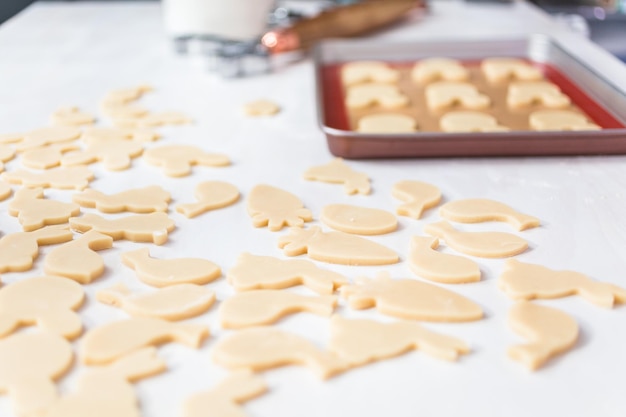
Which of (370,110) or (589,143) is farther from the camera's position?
(370,110)

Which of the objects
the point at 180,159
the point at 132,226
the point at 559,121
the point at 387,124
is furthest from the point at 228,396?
the point at 559,121

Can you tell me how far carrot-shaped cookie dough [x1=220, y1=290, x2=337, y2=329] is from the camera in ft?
2.10

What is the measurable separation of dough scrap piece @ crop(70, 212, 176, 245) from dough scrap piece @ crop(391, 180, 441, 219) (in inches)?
10.7

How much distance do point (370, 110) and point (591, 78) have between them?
15.0 inches

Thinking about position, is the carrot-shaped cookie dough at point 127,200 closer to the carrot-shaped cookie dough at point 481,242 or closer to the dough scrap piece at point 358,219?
the dough scrap piece at point 358,219

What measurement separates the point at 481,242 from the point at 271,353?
0.29 m

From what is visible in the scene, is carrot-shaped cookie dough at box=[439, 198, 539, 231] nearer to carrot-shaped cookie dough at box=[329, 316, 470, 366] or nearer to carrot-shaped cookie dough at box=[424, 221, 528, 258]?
carrot-shaped cookie dough at box=[424, 221, 528, 258]

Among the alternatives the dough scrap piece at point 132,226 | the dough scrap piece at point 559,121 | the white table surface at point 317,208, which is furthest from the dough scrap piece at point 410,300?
the dough scrap piece at point 559,121

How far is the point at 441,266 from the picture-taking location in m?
0.73

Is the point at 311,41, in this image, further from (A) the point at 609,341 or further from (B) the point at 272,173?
(A) the point at 609,341

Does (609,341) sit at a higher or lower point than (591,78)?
lower

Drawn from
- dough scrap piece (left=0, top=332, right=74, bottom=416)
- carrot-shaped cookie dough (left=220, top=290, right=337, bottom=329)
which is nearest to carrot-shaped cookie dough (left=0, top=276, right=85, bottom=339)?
dough scrap piece (left=0, top=332, right=74, bottom=416)

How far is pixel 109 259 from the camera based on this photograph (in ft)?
2.47

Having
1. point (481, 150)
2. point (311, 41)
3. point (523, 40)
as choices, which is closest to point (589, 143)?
point (481, 150)
